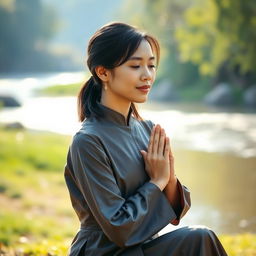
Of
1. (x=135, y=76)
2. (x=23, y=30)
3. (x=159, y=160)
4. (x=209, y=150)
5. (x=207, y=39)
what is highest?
(x=135, y=76)

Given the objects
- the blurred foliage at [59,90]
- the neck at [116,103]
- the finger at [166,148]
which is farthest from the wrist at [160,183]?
the blurred foliage at [59,90]

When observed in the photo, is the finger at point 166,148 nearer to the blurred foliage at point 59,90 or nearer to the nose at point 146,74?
the nose at point 146,74

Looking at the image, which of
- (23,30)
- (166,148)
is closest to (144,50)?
(166,148)

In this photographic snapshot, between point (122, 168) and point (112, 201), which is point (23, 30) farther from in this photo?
point (112, 201)

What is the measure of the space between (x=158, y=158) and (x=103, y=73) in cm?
45

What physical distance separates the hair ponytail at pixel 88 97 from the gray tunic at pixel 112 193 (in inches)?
2.9

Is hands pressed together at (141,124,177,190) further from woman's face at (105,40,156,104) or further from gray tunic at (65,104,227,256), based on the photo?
woman's face at (105,40,156,104)

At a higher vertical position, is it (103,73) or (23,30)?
(103,73)

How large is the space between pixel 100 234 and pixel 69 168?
31cm

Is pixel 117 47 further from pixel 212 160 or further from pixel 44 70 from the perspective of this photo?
pixel 44 70

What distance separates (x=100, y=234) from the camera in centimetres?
254

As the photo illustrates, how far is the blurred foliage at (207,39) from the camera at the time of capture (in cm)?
2183

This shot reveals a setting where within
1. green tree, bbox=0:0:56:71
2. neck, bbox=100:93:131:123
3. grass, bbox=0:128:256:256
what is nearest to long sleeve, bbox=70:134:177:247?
neck, bbox=100:93:131:123

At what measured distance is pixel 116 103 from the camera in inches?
109
